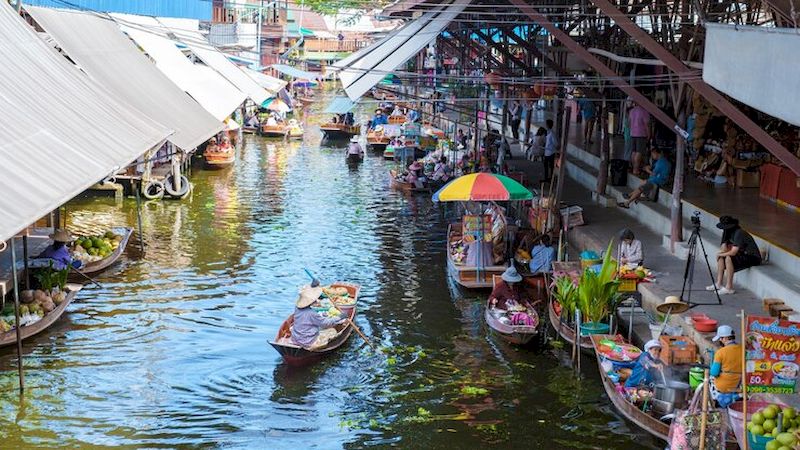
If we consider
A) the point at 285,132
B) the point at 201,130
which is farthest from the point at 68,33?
the point at 285,132

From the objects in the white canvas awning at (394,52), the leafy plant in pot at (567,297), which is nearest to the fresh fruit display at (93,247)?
the white canvas awning at (394,52)

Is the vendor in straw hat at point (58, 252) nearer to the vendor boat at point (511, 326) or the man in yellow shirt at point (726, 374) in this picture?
the vendor boat at point (511, 326)

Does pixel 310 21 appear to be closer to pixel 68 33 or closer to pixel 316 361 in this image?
pixel 68 33

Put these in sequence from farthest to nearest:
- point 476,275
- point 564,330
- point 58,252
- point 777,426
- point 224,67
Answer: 1. point 224,67
2. point 476,275
3. point 58,252
4. point 564,330
5. point 777,426

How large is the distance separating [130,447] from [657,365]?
248 inches

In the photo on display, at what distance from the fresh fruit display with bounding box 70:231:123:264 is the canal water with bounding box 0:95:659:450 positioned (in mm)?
448

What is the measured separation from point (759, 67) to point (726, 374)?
3.40 meters

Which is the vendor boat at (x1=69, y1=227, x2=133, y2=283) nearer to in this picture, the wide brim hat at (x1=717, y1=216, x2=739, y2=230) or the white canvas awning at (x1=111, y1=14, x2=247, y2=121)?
the white canvas awning at (x1=111, y1=14, x2=247, y2=121)

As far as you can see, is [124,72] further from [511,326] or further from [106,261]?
[511,326]

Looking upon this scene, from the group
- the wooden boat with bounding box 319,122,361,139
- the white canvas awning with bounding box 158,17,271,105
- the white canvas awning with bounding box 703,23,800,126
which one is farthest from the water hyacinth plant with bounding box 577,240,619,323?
the wooden boat with bounding box 319,122,361,139

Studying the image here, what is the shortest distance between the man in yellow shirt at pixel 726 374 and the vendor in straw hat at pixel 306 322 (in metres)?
5.97

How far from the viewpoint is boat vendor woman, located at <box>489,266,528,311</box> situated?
17250 millimetres

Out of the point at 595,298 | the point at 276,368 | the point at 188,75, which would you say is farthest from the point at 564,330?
the point at 188,75

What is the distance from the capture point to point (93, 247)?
71.4 feet
